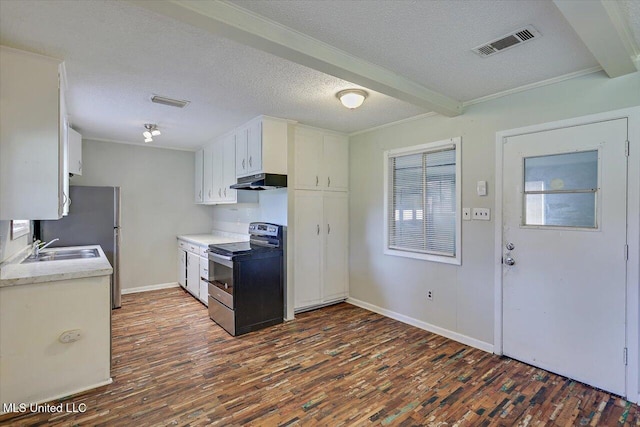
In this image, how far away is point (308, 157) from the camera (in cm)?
410

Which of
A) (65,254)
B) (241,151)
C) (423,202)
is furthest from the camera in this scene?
(241,151)

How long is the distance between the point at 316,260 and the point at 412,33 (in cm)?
292

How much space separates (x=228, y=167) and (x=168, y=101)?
1443 millimetres

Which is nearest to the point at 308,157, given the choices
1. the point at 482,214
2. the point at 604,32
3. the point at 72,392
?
the point at 482,214

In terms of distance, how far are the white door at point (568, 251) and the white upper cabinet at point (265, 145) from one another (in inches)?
93.3

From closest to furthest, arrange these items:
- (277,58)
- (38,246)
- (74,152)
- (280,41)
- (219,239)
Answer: (280,41)
(277,58)
(38,246)
(74,152)
(219,239)

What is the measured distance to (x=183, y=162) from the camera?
18.5ft

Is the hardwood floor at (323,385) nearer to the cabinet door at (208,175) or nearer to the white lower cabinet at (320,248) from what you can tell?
the white lower cabinet at (320,248)

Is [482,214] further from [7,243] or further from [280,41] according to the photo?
[7,243]

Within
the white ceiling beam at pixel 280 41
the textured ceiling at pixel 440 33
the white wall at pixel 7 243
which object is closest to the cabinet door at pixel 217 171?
the white wall at pixel 7 243

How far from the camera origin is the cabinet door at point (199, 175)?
542 cm

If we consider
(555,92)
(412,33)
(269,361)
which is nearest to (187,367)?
(269,361)

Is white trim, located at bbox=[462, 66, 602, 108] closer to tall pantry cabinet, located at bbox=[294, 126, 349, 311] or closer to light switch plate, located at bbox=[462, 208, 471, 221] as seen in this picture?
light switch plate, located at bbox=[462, 208, 471, 221]

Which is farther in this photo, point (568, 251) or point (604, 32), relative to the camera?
point (568, 251)
